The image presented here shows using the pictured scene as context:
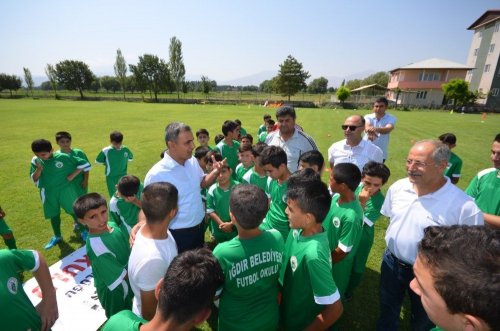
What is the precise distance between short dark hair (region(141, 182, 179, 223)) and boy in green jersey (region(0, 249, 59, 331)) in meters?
1.10

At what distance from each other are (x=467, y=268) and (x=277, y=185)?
2.80 m

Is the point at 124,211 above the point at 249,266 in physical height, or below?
below

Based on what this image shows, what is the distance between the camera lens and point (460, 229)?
1.22 meters

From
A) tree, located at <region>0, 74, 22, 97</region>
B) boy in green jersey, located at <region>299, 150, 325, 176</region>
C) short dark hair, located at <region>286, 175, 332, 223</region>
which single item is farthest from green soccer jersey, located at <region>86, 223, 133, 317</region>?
tree, located at <region>0, 74, 22, 97</region>

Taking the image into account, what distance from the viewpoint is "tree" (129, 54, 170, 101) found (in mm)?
66562

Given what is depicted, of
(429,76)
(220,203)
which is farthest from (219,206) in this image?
(429,76)

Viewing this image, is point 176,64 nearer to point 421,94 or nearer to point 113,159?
point 421,94

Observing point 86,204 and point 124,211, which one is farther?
point 124,211

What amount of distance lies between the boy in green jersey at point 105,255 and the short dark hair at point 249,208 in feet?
4.67

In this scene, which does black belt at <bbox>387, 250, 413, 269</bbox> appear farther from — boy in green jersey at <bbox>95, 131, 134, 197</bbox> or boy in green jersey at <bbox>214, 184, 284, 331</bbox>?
boy in green jersey at <bbox>95, 131, 134, 197</bbox>

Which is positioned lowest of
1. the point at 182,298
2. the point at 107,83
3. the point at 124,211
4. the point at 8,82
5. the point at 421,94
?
the point at 124,211

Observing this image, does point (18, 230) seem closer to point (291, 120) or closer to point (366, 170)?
point (291, 120)

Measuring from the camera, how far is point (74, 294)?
4211 mm

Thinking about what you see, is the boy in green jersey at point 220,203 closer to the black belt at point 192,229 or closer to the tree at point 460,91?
the black belt at point 192,229
